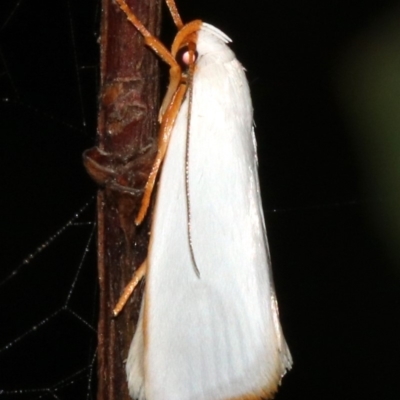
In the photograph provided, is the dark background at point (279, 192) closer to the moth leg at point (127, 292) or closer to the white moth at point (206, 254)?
the white moth at point (206, 254)

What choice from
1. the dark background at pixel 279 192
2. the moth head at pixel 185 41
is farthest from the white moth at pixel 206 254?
the dark background at pixel 279 192

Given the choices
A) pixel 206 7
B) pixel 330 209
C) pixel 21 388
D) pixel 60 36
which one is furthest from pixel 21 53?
pixel 330 209

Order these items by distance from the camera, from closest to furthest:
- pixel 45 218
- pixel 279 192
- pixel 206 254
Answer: pixel 206 254
pixel 45 218
pixel 279 192

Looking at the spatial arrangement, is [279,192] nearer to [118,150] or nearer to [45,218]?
[45,218]

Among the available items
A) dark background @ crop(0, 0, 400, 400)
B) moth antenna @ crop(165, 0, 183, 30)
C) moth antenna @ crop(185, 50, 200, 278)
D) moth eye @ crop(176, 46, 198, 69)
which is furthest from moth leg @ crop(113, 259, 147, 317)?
dark background @ crop(0, 0, 400, 400)

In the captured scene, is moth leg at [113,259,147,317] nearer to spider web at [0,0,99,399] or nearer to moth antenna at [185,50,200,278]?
moth antenna at [185,50,200,278]

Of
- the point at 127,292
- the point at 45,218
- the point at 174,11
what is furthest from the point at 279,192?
the point at 127,292
